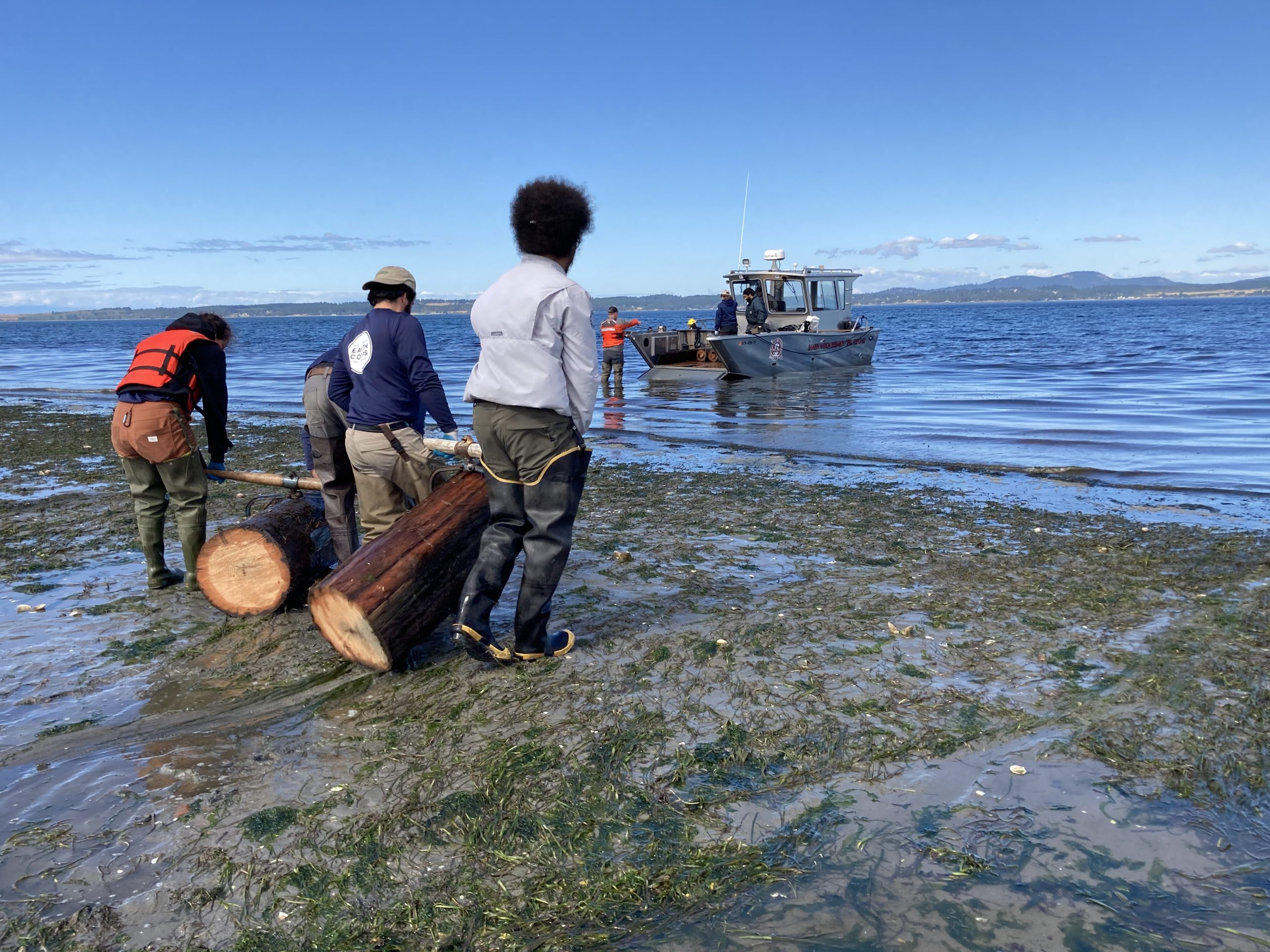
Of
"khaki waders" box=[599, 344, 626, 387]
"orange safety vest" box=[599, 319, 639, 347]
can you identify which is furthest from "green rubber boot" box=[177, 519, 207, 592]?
"orange safety vest" box=[599, 319, 639, 347]

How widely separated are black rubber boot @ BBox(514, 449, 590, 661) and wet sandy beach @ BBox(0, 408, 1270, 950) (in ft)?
1.02

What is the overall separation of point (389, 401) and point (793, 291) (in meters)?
20.8

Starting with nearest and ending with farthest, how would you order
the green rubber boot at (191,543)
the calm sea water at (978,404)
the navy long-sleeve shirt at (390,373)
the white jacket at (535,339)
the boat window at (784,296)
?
the white jacket at (535,339) < the navy long-sleeve shirt at (390,373) < the green rubber boot at (191,543) < the calm sea water at (978,404) < the boat window at (784,296)

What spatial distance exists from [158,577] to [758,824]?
14.5 feet

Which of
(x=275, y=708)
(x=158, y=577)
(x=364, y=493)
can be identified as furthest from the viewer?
(x=158, y=577)

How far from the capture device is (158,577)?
5742 mm

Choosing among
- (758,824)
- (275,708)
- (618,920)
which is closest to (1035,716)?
(758,824)

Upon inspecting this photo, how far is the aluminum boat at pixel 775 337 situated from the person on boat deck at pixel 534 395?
59.0 ft

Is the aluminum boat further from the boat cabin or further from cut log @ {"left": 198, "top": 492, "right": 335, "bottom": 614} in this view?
cut log @ {"left": 198, "top": 492, "right": 335, "bottom": 614}

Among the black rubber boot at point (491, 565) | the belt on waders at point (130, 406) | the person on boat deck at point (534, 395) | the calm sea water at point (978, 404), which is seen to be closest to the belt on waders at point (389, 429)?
the person on boat deck at point (534, 395)

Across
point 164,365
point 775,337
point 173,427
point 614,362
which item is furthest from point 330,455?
point 775,337

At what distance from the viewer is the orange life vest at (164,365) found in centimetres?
529

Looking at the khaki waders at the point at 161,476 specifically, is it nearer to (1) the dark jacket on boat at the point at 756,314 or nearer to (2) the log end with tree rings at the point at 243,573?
(2) the log end with tree rings at the point at 243,573

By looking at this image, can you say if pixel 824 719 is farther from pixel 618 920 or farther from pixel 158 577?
pixel 158 577
